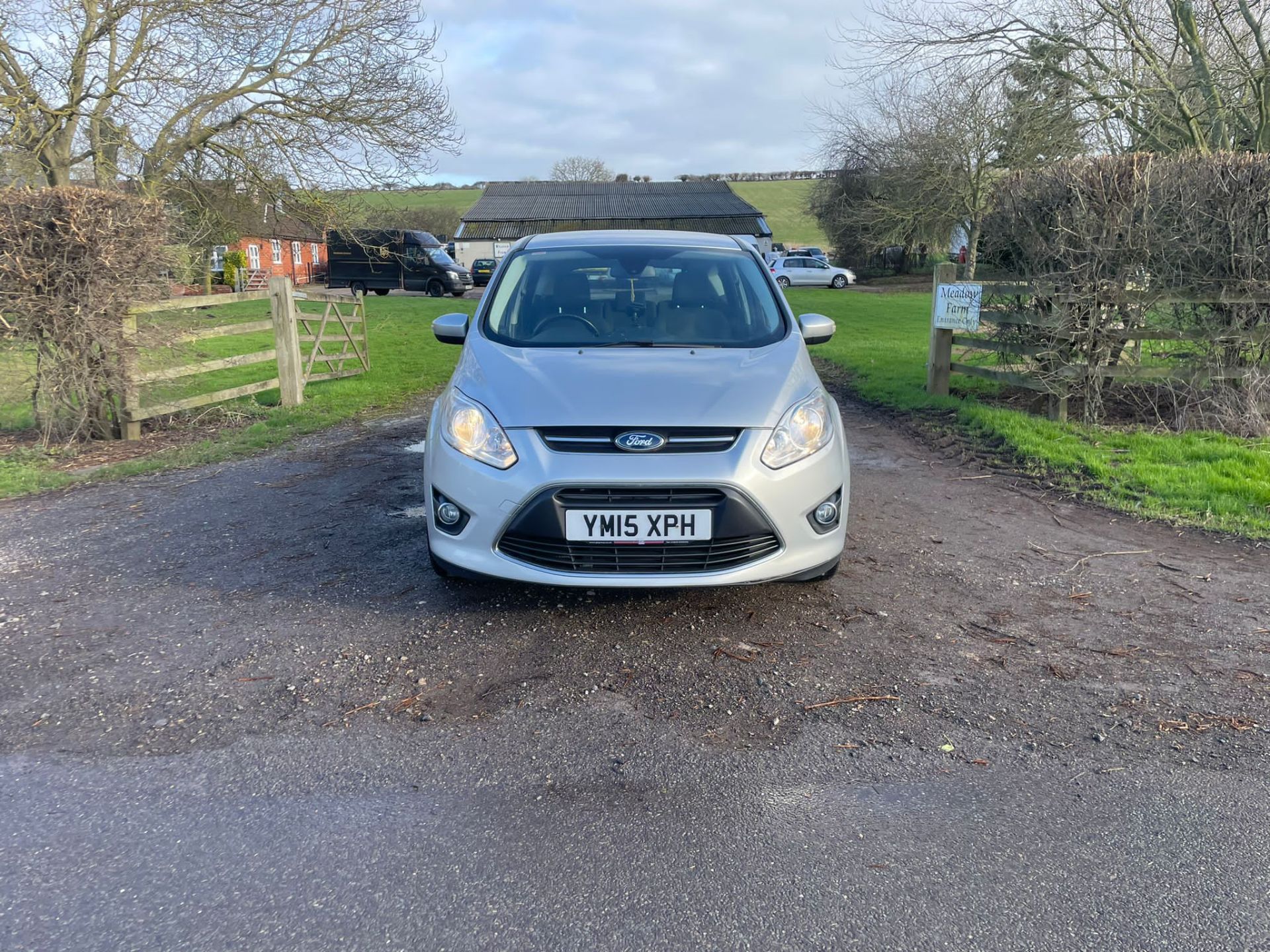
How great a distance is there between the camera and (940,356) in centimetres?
988

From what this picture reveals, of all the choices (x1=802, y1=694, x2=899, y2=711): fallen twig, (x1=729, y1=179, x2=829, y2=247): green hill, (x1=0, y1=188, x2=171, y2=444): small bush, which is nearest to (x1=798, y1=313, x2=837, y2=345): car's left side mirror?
(x1=802, y1=694, x2=899, y2=711): fallen twig

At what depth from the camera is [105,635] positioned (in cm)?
384

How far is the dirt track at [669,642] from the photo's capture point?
3.10 m

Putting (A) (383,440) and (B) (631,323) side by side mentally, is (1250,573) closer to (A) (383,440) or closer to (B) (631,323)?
(B) (631,323)

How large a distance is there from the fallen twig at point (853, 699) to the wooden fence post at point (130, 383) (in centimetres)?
741

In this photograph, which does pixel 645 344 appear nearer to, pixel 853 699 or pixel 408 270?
pixel 853 699

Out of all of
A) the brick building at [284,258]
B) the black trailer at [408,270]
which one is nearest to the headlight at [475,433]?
the brick building at [284,258]

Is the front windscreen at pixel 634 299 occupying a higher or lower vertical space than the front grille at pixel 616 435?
higher

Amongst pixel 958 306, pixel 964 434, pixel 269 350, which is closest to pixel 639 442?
pixel 964 434

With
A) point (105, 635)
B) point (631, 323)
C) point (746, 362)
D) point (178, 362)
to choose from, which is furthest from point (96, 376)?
point (746, 362)

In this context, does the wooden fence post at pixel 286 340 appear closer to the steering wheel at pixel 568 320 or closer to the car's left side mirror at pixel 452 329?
the car's left side mirror at pixel 452 329

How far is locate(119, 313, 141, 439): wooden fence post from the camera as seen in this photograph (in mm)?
7926

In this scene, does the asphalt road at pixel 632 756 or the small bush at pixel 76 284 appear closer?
the asphalt road at pixel 632 756

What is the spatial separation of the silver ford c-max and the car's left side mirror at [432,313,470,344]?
614 millimetres
